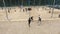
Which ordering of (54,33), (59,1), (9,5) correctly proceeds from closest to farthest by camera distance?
(54,33) → (59,1) → (9,5)

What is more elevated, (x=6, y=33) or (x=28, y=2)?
(x=6, y=33)

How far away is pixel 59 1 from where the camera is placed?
81188 mm

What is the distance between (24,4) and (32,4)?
3.93m

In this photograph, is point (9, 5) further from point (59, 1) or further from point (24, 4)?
point (59, 1)

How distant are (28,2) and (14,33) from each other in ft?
218

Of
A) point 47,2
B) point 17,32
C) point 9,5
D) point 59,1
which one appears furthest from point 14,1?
point 17,32

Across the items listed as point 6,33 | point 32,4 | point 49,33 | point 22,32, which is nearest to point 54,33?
point 49,33

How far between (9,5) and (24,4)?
6.56 metres

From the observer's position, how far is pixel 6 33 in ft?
67.8

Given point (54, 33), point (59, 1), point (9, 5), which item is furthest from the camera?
point (9, 5)

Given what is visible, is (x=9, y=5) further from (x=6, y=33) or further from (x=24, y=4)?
(x=6, y=33)

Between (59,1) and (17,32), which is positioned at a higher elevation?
(17,32)

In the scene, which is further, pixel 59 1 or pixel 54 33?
pixel 59 1

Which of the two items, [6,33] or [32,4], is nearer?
[6,33]
